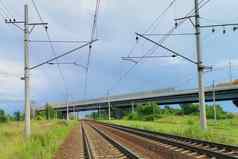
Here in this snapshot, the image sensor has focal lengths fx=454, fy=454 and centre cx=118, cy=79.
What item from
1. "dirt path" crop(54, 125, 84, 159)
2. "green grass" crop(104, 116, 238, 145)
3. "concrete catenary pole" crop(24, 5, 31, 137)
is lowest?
"dirt path" crop(54, 125, 84, 159)

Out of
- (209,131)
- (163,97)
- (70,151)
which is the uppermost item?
(163,97)

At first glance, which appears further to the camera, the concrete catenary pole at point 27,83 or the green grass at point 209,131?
the concrete catenary pole at point 27,83

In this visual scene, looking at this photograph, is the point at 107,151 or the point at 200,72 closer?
the point at 107,151

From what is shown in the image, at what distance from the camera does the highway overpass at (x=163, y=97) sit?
113 m

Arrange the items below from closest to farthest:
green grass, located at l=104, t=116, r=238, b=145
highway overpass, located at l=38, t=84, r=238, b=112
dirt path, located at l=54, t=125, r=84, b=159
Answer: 1. dirt path, located at l=54, t=125, r=84, b=159
2. green grass, located at l=104, t=116, r=238, b=145
3. highway overpass, located at l=38, t=84, r=238, b=112

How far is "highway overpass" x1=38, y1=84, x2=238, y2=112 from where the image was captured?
11253cm

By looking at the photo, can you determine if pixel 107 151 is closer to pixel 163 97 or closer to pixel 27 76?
pixel 27 76

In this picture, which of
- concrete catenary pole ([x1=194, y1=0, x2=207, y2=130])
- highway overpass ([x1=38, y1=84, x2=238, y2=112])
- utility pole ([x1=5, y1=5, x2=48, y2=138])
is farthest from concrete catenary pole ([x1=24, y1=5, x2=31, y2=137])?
highway overpass ([x1=38, y1=84, x2=238, y2=112])

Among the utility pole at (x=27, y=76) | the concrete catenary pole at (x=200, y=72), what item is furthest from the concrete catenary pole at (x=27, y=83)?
the concrete catenary pole at (x=200, y=72)

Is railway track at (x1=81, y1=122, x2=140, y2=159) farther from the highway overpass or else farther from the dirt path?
the highway overpass

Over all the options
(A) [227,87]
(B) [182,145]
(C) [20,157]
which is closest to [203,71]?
(B) [182,145]

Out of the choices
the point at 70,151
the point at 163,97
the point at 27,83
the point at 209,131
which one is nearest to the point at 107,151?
the point at 70,151

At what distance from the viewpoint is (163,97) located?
452 feet

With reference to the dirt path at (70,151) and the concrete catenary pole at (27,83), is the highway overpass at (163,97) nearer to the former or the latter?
the concrete catenary pole at (27,83)
